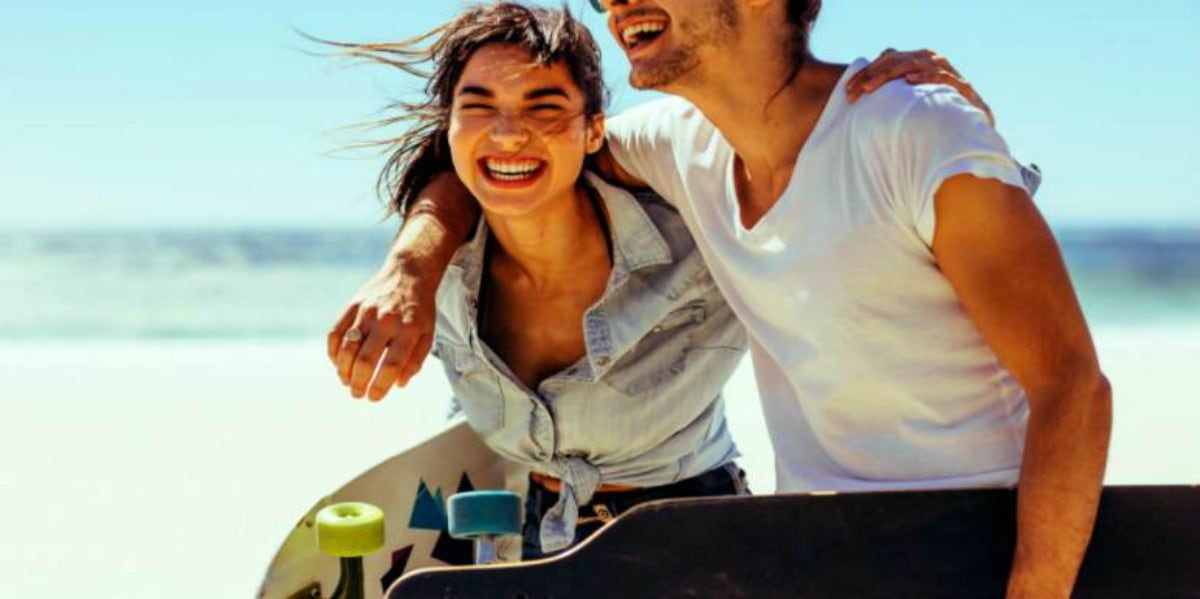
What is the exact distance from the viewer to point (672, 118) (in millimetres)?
2383

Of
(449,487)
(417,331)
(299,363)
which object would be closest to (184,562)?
(449,487)

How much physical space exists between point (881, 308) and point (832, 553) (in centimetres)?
48

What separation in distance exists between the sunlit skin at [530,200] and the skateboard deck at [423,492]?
0.72ft

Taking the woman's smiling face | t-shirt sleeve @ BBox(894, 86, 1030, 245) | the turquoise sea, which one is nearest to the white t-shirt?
t-shirt sleeve @ BBox(894, 86, 1030, 245)

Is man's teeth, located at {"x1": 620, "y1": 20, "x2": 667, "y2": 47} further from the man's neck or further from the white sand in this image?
the white sand

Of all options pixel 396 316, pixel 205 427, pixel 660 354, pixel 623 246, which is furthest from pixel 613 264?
pixel 205 427

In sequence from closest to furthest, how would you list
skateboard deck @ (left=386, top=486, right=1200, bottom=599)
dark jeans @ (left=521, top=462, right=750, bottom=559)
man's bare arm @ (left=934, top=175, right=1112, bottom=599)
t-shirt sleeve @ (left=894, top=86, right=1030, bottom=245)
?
skateboard deck @ (left=386, top=486, right=1200, bottom=599), man's bare arm @ (left=934, top=175, right=1112, bottom=599), t-shirt sleeve @ (left=894, top=86, right=1030, bottom=245), dark jeans @ (left=521, top=462, right=750, bottom=559)

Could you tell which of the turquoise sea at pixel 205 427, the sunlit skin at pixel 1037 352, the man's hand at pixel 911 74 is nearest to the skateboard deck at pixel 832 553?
the sunlit skin at pixel 1037 352

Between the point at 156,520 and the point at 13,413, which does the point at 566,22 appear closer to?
the point at 156,520

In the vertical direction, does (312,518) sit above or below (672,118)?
below

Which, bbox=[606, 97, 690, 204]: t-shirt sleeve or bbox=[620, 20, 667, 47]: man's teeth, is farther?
bbox=[606, 97, 690, 204]: t-shirt sleeve

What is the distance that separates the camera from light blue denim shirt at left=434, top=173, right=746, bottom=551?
7.95ft

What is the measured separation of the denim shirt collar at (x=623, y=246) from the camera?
95.2 inches

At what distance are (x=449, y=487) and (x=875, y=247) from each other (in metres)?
1.08
